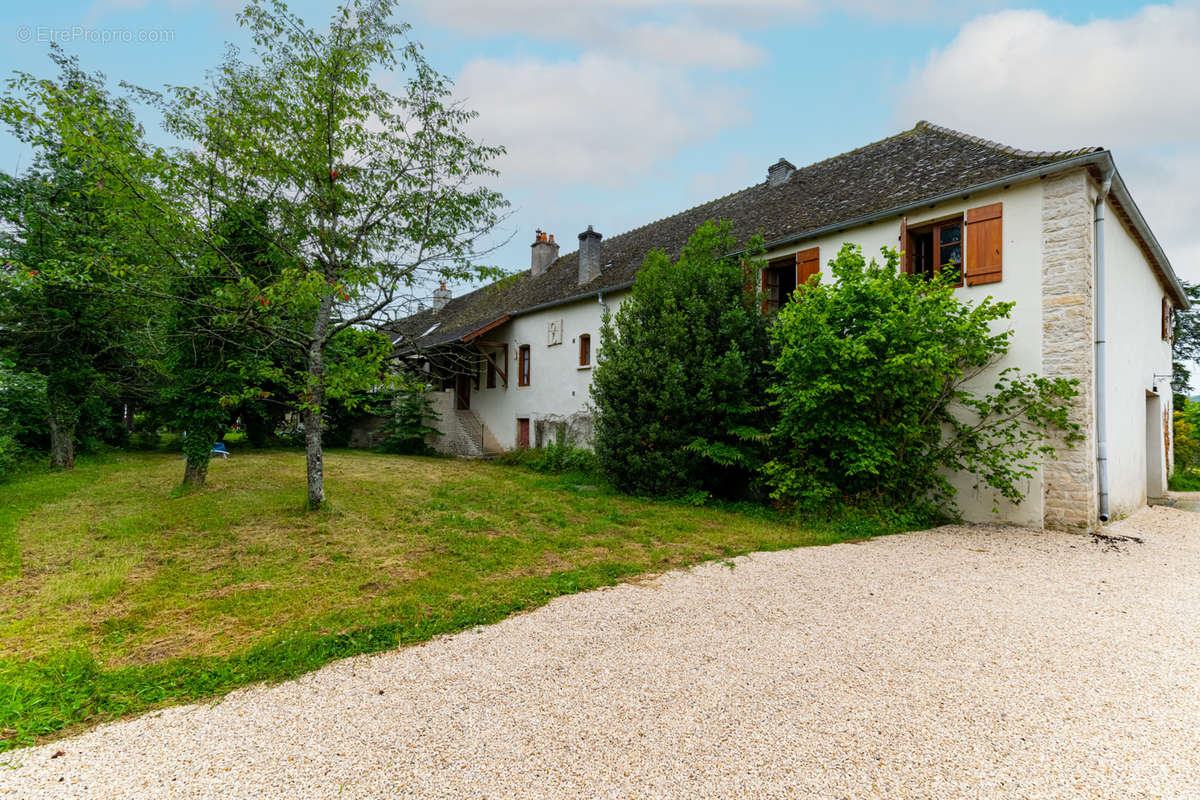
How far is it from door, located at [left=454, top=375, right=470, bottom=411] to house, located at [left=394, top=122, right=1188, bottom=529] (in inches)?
245

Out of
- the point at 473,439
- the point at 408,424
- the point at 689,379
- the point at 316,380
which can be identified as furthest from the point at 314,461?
the point at 408,424

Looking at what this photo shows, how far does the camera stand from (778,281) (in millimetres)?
11414

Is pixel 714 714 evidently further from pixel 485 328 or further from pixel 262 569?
pixel 485 328

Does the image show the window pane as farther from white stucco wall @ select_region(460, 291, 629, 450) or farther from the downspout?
white stucco wall @ select_region(460, 291, 629, 450)

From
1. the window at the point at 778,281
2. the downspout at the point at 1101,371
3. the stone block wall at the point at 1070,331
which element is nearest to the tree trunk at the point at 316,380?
the window at the point at 778,281

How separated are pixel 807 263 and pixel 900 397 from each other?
382cm

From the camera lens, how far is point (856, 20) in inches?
316

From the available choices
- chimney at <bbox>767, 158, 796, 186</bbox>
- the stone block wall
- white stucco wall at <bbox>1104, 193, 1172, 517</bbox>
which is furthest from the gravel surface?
chimney at <bbox>767, 158, 796, 186</bbox>

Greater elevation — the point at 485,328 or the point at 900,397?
the point at 485,328

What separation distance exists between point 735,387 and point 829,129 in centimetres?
883

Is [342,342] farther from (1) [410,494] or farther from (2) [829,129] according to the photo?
(2) [829,129]

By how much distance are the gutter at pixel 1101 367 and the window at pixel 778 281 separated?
15.1 feet

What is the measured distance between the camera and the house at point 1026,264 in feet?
25.2

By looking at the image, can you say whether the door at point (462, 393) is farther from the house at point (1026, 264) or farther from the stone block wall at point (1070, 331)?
the stone block wall at point (1070, 331)
